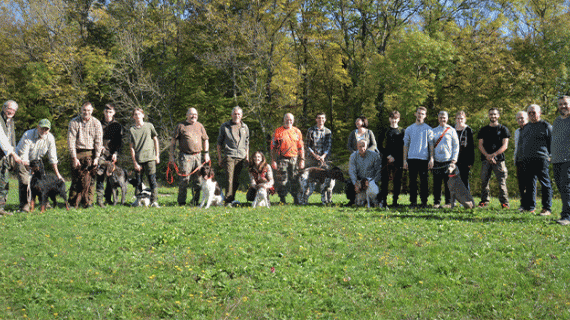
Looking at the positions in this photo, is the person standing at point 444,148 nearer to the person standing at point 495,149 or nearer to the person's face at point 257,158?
the person standing at point 495,149

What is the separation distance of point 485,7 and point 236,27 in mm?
15900

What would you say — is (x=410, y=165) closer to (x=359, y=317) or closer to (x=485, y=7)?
(x=359, y=317)

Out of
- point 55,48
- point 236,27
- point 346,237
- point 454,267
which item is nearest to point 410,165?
point 346,237

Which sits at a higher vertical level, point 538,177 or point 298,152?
point 298,152

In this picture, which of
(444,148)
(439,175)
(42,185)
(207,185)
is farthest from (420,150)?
(42,185)

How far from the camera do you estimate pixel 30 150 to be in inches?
356

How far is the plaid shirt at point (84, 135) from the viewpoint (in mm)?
9250

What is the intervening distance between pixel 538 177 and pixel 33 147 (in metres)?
10.4

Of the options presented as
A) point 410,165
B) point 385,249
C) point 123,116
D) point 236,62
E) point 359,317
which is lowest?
point 359,317

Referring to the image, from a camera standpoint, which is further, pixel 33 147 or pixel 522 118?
pixel 522 118

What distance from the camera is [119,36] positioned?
90.5 ft

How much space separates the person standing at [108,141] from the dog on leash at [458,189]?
7.54 m

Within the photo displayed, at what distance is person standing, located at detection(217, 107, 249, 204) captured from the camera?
1045cm

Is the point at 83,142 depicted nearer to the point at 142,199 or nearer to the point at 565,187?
the point at 142,199
